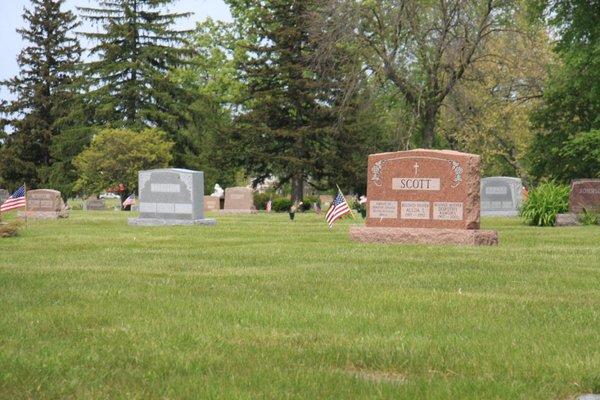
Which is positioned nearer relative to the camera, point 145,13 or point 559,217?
point 559,217

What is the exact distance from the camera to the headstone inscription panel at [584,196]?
27766mm

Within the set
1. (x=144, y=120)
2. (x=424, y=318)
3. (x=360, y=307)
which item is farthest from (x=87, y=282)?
(x=144, y=120)

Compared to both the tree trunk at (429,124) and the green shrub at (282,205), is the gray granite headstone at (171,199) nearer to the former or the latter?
the tree trunk at (429,124)

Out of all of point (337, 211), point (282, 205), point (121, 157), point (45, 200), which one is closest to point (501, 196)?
point (282, 205)

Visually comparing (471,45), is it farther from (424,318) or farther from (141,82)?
(141,82)

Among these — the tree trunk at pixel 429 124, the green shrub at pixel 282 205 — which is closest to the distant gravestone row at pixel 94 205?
the green shrub at pixel 282 205

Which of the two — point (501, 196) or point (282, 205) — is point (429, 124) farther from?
point (282, 205)

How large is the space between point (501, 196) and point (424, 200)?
911 inches

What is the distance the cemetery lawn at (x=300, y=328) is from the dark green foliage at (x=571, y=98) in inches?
643

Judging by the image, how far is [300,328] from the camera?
7.12 m

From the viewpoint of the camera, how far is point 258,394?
16.3 feet

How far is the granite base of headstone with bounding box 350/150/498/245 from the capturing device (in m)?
17.6

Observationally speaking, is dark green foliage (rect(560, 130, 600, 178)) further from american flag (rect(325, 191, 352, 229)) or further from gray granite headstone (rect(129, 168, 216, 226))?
gray granite headstone (rect(129, 168, 216, 226))

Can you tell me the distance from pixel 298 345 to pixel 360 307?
6.41 ft
